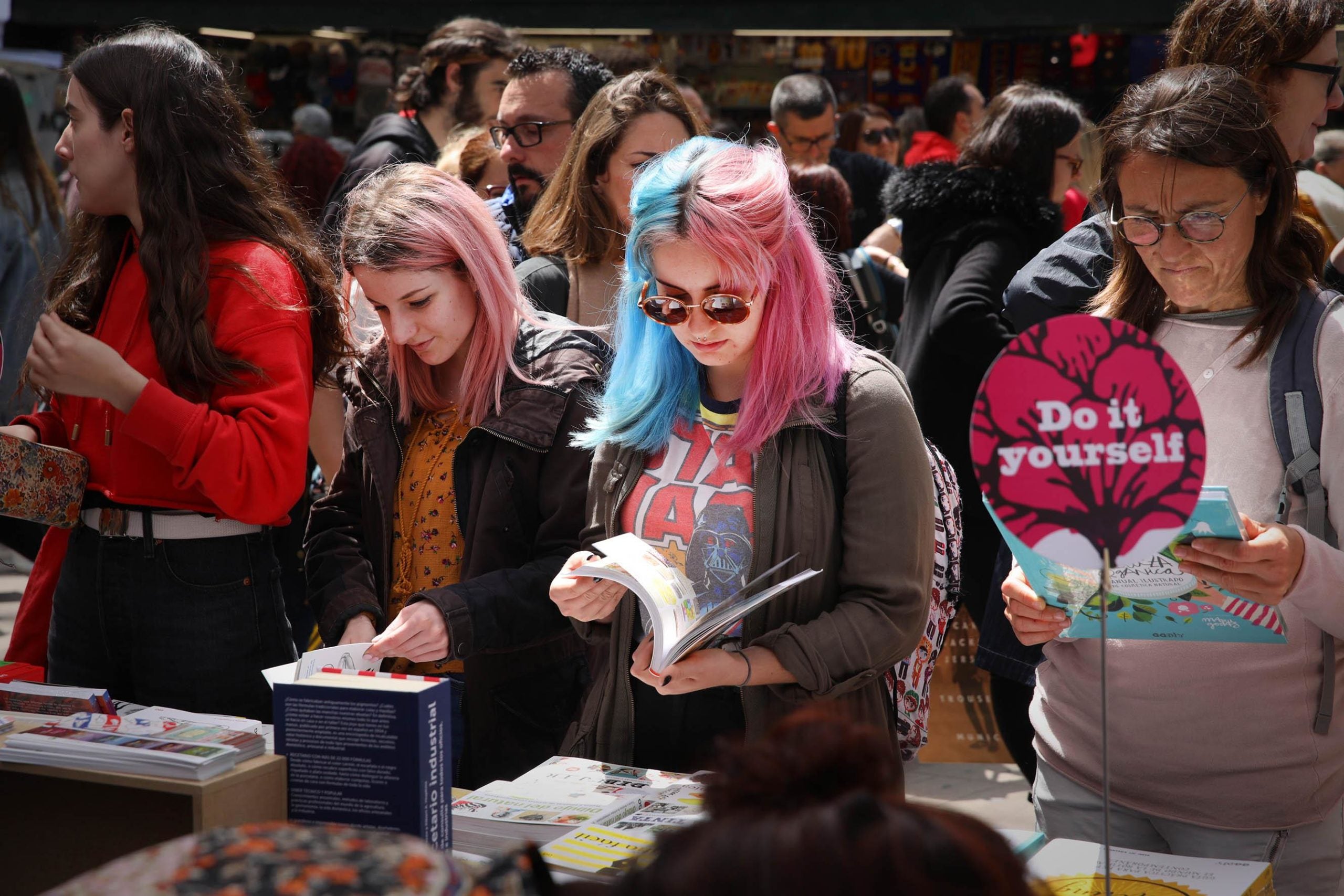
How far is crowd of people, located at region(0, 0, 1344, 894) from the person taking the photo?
180cm

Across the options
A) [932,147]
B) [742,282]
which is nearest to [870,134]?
[932,147]

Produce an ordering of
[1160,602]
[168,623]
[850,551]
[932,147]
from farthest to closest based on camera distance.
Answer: [932,147], [168,623], [850,551], [1160,602]

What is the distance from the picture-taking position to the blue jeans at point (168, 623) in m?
2.18

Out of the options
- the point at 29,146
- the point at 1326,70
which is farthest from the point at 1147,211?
the point at 29,146

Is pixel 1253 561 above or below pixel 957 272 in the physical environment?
below

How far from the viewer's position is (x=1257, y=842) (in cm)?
179

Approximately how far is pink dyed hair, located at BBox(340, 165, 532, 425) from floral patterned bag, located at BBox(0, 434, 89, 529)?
58 centimetres

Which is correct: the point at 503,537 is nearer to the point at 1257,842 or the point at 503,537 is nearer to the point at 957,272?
the point at 1257,842

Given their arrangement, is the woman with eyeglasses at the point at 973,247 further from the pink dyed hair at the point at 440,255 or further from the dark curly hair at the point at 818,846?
the dark curly hair at the point at 818,846

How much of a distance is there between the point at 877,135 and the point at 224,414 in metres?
6.02

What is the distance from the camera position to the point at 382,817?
5.24 ft

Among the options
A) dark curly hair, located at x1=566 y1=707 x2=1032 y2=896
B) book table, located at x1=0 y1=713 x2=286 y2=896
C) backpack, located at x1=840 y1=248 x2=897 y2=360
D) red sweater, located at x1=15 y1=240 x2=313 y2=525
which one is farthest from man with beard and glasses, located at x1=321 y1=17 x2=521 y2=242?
dark curly hair, located at x1=566 y1=707 x2=1032 y2=896

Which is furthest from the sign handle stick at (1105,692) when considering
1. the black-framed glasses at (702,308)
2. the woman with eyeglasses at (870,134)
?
the woman with eyeglasses at (870,134)

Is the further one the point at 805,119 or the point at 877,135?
the point at 877,135
